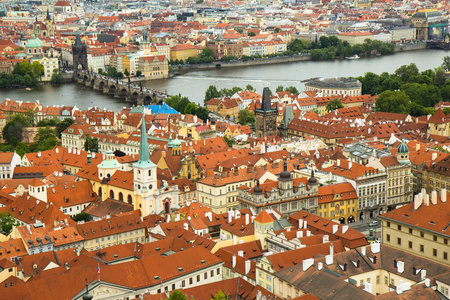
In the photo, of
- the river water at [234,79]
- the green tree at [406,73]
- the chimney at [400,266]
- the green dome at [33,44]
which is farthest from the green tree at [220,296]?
the green dome at [33,44]

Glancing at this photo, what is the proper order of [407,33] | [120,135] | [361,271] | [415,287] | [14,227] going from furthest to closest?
1. [407,33]
2. [120,135]
3. [14,227]
4. [361,271]
5. [415,287]

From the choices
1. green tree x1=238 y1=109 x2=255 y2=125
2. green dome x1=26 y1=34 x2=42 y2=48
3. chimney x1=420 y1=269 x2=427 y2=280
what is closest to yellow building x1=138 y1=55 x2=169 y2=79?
green dome x1=26 y1=34 x2=42 y2=48

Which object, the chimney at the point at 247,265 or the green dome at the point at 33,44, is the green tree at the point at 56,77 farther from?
the chimney at the point at 247,265

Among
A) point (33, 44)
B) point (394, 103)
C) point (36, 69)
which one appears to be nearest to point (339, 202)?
point (394, 103)

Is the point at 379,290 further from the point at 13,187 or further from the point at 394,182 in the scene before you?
the point at 13,187

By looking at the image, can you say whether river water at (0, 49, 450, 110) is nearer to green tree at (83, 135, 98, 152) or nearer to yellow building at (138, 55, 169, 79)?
yellow building at (138, 55, 169, 79)

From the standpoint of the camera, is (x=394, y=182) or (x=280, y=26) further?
(x=280, y=26)

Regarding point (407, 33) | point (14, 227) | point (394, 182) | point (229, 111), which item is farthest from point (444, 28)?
point (14, 227)
